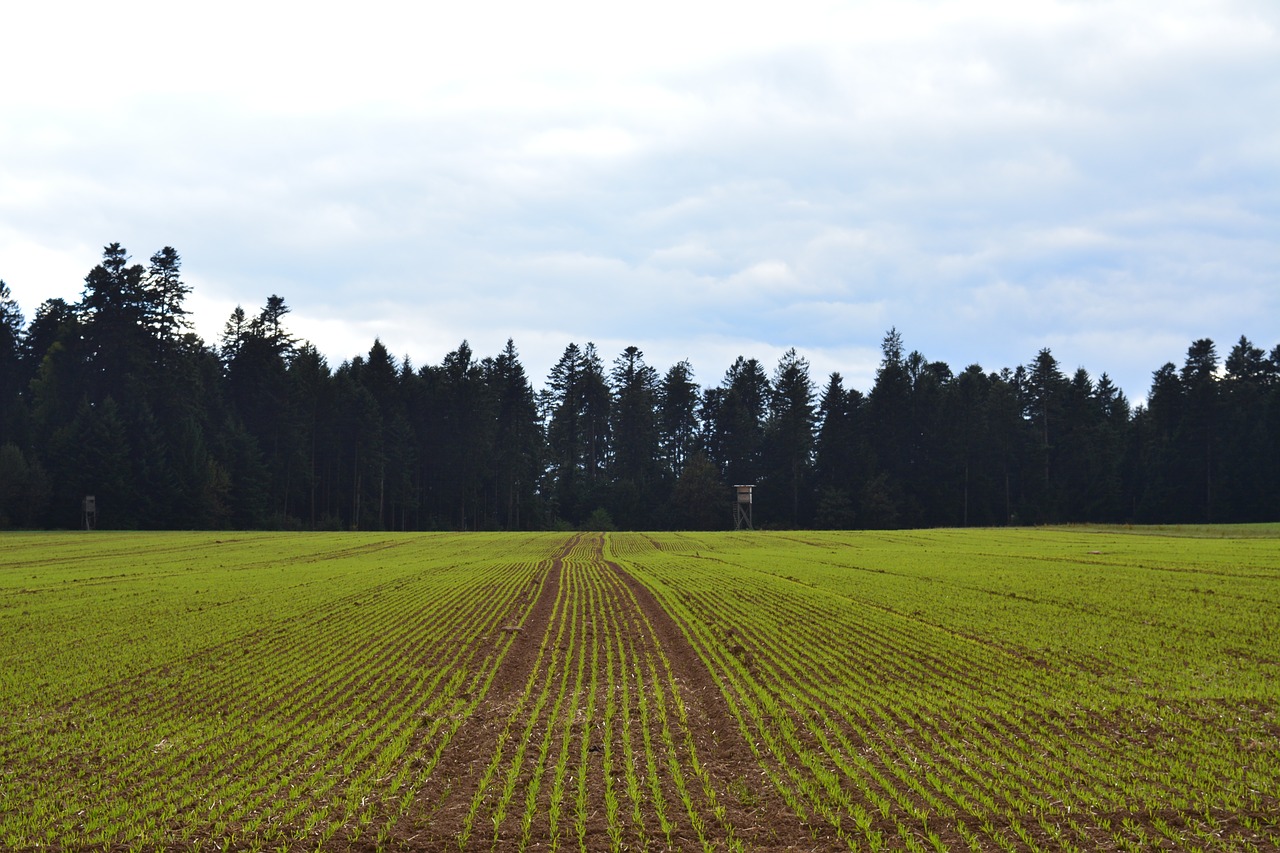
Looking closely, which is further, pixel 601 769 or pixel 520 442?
pixel 520 442

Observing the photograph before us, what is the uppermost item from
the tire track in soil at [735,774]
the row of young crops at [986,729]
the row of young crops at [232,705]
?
the row of young crops at [986,729]

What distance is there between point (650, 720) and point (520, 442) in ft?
361

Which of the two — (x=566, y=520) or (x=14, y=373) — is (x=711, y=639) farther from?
(x=14, y=373)

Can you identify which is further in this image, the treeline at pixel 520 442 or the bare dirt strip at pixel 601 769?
the treeline at pixel 520 442

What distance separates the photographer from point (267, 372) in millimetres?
109688

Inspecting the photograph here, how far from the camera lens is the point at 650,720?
45.3ft

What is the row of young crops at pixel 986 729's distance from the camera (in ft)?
31.3

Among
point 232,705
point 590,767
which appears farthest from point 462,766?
point 232,705

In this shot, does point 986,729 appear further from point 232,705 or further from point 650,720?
point 232,705

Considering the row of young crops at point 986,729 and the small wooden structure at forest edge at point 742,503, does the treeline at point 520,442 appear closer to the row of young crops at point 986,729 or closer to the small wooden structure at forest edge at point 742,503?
the small wooden structure at forest edge at point 742,503

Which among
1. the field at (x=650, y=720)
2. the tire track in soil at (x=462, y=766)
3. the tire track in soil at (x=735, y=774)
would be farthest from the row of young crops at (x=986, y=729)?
the tire track in soil at (x=462, y=766)

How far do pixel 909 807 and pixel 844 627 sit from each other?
12.9 metres

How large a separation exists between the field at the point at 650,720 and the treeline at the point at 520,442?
2793 inches

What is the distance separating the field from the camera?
965cm
